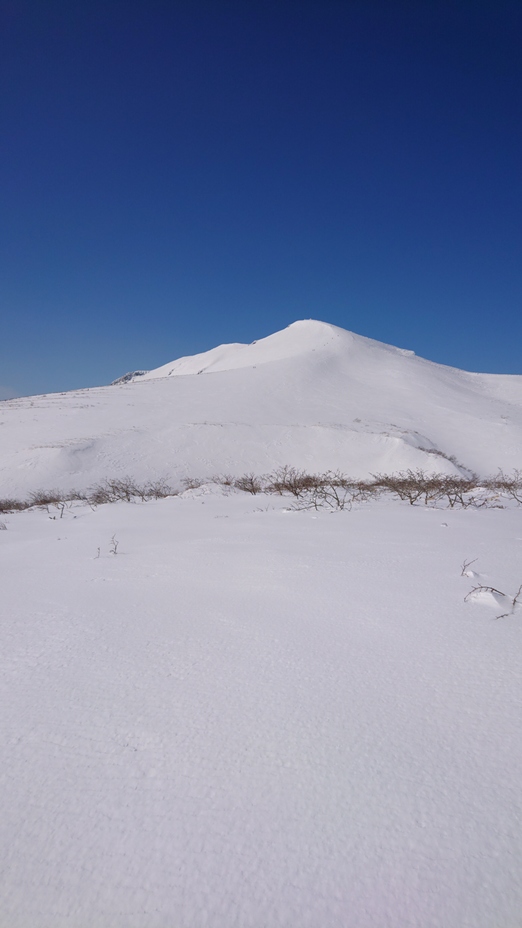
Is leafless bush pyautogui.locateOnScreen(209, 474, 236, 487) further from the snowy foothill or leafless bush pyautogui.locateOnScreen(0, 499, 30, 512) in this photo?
the snowy foothill

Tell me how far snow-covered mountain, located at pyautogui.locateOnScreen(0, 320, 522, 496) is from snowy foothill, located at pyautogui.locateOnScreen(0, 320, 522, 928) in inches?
526

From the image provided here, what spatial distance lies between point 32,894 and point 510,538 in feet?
10.4

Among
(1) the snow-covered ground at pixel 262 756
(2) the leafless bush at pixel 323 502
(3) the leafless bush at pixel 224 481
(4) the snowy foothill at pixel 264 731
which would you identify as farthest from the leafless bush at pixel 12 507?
(1) the snow-covered ground at pixel 262 756

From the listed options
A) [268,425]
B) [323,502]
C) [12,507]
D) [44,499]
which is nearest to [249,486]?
[323,502]

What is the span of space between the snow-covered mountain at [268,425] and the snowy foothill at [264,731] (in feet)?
43.8

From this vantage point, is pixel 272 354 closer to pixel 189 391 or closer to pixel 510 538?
pixel 189 391

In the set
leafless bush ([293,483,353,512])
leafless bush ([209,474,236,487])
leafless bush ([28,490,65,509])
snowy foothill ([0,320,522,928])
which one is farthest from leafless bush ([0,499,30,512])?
snowy foothill ([0,320,522,928])

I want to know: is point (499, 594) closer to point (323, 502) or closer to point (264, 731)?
point (264, 731)

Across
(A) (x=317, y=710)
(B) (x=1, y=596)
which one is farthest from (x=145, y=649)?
(B) (x=1, y=596)

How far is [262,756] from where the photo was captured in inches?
38.1

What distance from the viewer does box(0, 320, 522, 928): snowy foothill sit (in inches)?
27.5

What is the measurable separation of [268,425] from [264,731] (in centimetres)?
2110

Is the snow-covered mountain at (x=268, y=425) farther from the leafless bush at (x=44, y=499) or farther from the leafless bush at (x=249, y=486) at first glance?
the leafless bush at (x=249, y=486)

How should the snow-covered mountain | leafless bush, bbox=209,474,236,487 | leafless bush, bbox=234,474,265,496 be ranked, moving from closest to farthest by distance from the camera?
leafless bush, bbox=234,474,265,496 < leafless bush, bbox=209,474,236,487 < the snow-covered mountain
